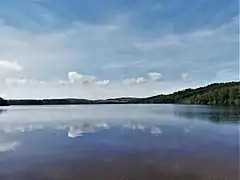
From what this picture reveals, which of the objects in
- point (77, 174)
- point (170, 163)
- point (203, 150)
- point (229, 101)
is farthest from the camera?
point (229, 101)

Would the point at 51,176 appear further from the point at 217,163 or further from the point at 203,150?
the point at 203,150

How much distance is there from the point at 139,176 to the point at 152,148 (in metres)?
6.86

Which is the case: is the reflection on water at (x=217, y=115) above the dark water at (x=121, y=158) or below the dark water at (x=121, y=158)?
above

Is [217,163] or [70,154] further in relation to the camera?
[70,154]

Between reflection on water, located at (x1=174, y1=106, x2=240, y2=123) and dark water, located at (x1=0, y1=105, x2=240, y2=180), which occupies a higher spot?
reflection on water, located at (x1=174, y1=106, x2=240, y2=123)

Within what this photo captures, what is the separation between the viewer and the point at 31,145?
20.8 metres

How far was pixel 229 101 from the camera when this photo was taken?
103812mm

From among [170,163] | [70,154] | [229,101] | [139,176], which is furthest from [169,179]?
[229,101]

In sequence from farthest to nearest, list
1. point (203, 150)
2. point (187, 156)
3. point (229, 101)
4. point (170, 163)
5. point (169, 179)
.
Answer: point (229, 101), point (203, 150), point (187, 156), point (170, 163), point (169, 179)

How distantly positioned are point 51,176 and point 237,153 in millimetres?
10634

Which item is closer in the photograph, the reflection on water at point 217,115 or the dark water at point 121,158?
the dark water at point 121,158

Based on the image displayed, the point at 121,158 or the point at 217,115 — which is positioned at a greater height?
the point at 217,115

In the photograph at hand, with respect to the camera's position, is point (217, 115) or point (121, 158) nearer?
point (121, 158)

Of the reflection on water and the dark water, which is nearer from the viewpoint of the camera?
the dark water
